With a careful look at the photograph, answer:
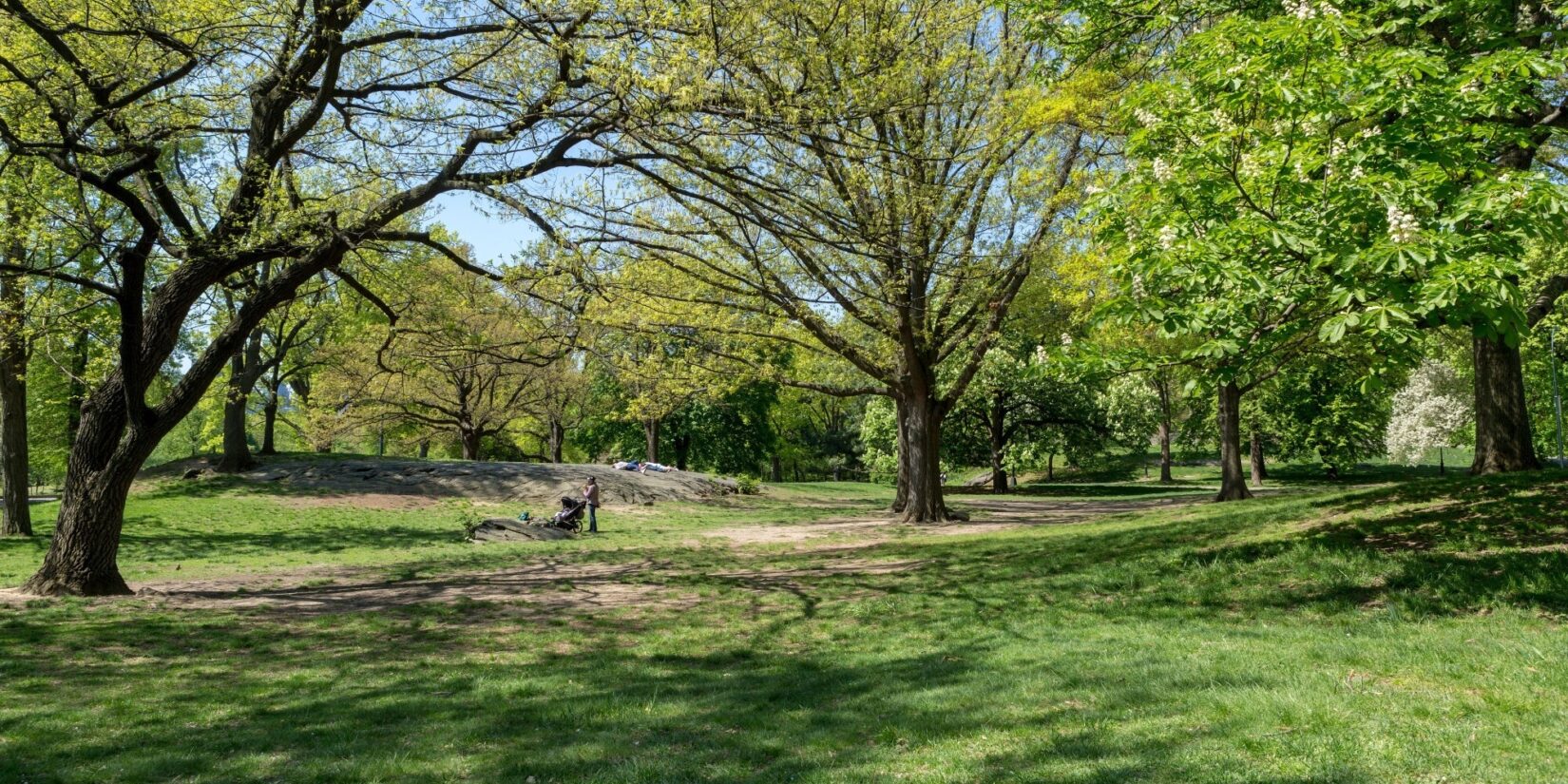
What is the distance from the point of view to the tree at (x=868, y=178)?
32.1ft

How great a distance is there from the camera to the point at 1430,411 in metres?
41.8

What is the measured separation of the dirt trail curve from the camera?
29.3 m

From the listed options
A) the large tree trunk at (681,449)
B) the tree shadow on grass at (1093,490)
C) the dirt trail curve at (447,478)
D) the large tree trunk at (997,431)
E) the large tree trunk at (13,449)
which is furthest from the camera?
the large tree trunk at (681,449)

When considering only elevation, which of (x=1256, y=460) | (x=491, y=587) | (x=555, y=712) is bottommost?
(x=491, y=587)

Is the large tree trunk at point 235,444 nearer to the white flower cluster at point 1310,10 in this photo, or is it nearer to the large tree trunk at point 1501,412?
the white flower cluster at point 1310,10

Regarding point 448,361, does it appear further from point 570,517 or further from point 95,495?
point 570,517

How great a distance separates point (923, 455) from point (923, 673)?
588 inches

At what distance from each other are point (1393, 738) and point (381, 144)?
12003 mm

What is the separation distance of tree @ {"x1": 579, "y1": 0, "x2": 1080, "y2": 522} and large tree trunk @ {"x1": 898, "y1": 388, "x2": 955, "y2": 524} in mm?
47

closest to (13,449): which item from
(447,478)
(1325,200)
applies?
(447,478)

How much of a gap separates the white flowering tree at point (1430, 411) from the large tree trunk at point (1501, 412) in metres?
31.8

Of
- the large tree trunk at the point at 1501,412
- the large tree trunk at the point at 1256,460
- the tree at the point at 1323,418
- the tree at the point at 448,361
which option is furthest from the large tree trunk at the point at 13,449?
the large tree trunk at the point at 1256,460

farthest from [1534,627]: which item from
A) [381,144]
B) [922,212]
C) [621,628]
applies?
[381,144]

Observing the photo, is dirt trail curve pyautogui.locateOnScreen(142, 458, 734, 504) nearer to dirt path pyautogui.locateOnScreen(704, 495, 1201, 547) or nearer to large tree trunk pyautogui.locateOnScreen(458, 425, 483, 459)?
large tree trunk pyautogui.locateOnScreen(458, 425, 483, 459)
